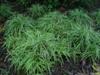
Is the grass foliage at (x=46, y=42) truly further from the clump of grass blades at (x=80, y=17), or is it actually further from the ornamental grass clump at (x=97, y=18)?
the ornamental grass clump at (x=97, y=18)

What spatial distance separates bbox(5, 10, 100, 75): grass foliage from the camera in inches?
187

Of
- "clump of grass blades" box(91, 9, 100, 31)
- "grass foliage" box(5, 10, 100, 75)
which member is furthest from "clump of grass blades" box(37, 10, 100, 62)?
"clump of grass blades" box(91, 9, 100, 31)

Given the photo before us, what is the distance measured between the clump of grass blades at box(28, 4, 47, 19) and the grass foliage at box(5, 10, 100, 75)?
0.76 metres

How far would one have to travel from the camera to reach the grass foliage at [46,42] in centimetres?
474

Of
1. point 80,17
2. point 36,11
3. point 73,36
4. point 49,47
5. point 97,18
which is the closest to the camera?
point 49,47

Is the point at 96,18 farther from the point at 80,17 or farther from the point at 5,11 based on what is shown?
the point at 5,11

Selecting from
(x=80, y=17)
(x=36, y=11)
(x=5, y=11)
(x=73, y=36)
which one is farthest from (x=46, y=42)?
(x=5, y=11)

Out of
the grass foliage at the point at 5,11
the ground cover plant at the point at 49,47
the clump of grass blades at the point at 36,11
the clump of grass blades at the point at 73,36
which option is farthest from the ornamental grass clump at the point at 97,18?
the grass foliage at the point at 5,11

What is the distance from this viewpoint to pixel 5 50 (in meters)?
5.37

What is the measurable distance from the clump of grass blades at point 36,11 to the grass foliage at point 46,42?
2.51 feet

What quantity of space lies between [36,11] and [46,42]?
6.58ft

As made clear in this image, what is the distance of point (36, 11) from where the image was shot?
22.4ft

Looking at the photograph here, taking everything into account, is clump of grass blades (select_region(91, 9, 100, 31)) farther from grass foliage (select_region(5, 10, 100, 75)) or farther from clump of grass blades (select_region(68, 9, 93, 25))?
grass foliage (select_region(5, 10, 100, 75))

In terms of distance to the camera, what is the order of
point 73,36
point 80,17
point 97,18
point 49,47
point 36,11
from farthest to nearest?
point 36,11
point 97,18
point 80,17
point 73,36
point 49,47
